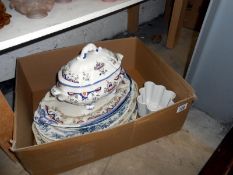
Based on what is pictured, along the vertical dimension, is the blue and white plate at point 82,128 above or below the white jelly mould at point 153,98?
above

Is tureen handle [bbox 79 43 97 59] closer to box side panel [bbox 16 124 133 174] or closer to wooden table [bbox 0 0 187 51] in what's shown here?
wooden table [bbox 0 0 187 51]

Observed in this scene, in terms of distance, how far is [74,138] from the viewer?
2.24 ft

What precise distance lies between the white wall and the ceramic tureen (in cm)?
46

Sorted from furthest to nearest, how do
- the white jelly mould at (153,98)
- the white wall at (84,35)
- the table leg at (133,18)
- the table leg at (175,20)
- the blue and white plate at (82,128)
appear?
the table leg at (133,18)
the table leg at (175,20)
the white wall at (84,35)
the white jelly mould at (153,98)
the blue and white plate at (82,128)

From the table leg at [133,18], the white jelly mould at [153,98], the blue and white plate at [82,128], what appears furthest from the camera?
the table leg at [133,18]

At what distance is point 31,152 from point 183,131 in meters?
0.59

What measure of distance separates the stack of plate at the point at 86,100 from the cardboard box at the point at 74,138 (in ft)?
0.26

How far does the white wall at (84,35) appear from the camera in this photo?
3.75 ft

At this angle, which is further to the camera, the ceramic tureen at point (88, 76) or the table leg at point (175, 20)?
the table leg at point (175, 20)

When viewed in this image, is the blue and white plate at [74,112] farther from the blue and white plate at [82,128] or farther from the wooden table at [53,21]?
the wooden table at [53,21]

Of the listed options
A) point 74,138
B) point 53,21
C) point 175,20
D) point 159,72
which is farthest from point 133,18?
point 74,138

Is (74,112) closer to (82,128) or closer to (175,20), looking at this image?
(82,128)

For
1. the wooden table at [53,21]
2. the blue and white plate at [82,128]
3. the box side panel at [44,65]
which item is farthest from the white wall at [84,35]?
the blue and white plate at [82,128]

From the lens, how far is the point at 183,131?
0.97 m
